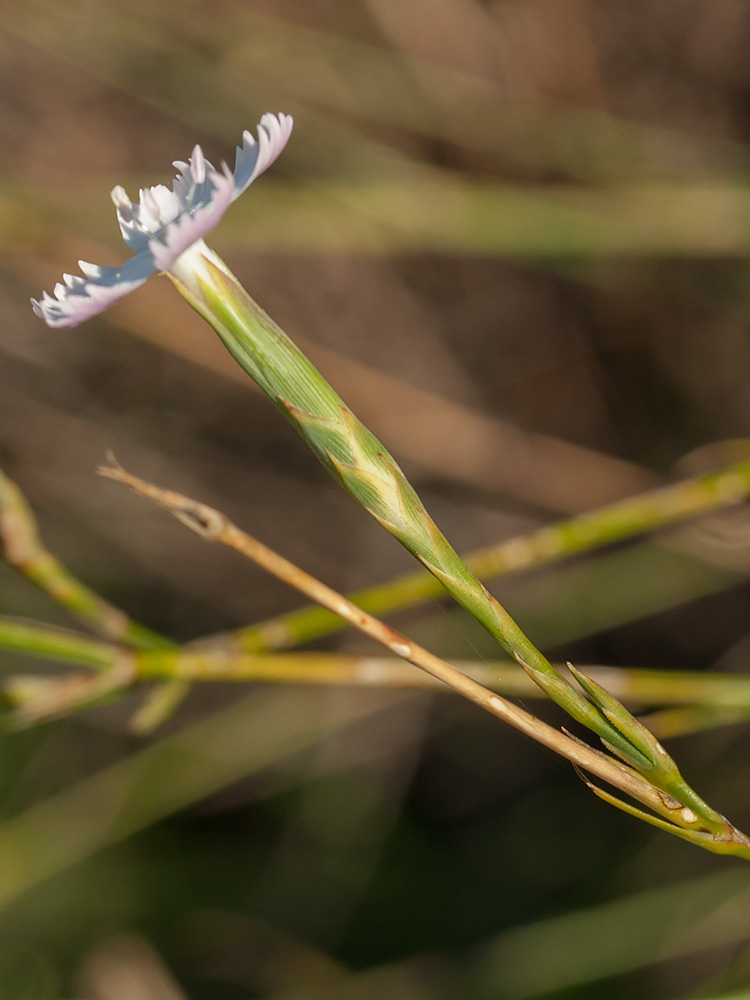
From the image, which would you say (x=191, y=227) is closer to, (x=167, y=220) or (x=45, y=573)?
(x=167, y=220)

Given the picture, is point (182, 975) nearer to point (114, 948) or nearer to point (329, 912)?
point (114, 948)

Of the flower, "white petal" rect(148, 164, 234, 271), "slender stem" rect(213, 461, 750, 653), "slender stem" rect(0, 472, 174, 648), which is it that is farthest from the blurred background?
"white petal" rect(148, 164, 234, 271)

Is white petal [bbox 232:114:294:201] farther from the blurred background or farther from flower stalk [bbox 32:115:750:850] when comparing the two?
the blurred background

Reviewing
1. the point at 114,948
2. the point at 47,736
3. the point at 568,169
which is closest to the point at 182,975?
the point at 114,948

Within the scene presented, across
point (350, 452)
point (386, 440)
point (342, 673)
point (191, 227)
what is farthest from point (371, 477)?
point (386, 440)

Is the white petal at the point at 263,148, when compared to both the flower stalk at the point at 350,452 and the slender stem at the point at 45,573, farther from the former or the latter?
the slender stem at the point at 45,573
